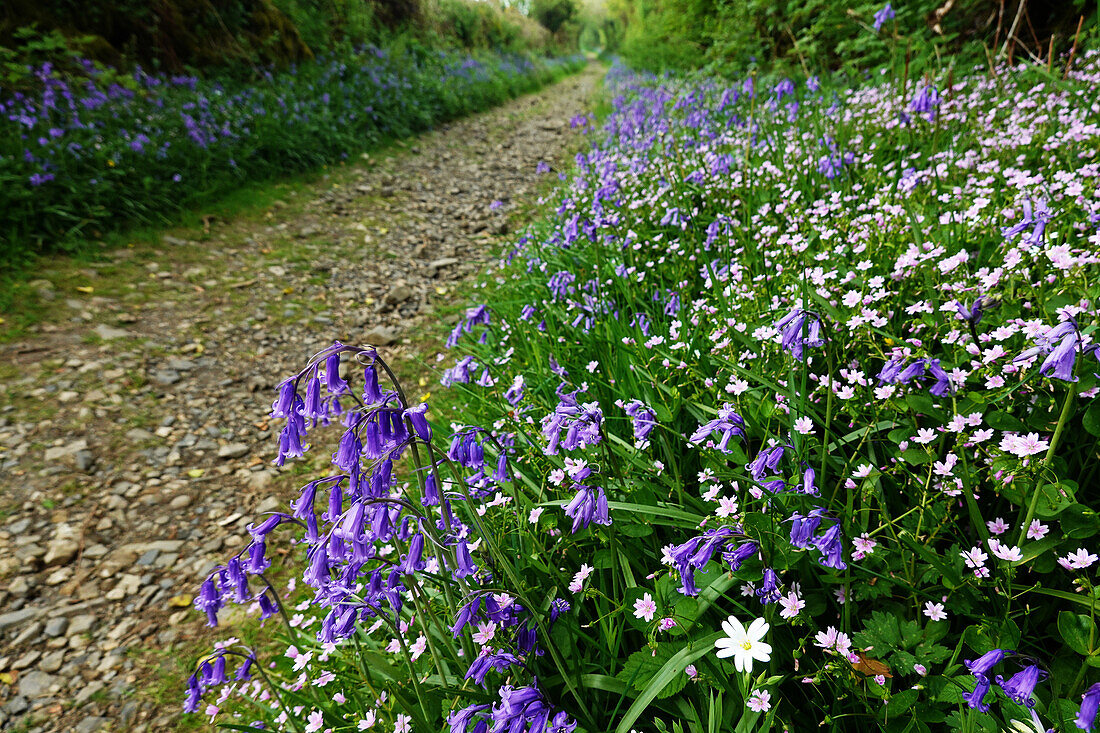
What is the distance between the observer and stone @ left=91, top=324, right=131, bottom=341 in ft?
14.8

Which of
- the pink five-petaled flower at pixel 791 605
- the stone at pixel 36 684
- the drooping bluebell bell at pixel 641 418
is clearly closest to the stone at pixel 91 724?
the stone at pixel 36 684

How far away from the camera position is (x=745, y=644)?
3.95 feet

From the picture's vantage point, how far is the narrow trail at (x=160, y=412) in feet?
8.38

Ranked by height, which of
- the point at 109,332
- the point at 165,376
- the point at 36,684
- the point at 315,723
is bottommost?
the point at 36,684

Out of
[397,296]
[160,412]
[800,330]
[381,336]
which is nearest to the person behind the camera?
[800,330]

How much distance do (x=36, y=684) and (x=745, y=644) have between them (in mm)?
2914

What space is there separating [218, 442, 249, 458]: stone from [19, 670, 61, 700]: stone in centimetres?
147

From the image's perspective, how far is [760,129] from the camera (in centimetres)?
533

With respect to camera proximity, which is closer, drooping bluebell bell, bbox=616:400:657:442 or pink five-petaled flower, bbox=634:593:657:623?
pink five-petaled flower, bbox=634:593:657:623

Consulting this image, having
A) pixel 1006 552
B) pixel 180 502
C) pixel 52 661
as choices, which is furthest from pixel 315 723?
pixel 180 502

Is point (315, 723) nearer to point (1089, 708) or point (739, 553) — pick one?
point (739, 553)

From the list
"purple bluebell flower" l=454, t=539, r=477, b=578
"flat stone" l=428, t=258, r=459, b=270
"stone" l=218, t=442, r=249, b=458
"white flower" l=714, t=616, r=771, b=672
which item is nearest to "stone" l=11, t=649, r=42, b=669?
"stone" l=218, t=442, r=249, b=458

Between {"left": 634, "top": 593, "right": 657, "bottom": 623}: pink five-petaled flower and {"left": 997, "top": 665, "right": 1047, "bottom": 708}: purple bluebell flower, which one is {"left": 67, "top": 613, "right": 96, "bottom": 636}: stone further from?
{"left": 997, "top": 665, "right": 1047, "bottom": 708}: purple bluebell flower

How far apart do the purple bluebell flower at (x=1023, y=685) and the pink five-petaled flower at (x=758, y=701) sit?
45 cm
